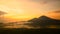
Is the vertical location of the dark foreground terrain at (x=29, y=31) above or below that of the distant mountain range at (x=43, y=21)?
below

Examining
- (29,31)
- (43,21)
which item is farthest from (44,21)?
(29,31)

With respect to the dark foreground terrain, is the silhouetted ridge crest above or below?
above

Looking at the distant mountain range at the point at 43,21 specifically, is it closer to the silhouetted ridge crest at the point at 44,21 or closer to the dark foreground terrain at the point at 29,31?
the silhouetted ridge crest at the point at 44,21

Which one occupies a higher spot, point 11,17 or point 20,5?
point 20,5

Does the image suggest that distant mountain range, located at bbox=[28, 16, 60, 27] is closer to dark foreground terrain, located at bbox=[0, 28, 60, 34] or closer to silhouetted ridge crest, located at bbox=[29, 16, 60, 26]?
silhouetted ridge crest, located at bbox=[29, 16, 60, 26]

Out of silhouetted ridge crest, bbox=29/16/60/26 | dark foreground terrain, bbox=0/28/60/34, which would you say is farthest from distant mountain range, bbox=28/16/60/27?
dark foreground terrain, bbox=0/28/60/34

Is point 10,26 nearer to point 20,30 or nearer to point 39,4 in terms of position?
point 20,30

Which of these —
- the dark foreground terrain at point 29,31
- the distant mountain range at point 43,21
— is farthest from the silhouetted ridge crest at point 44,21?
the dark foreground terrain at point 29,31

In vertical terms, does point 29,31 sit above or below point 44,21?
below

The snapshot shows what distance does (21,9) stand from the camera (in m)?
2.87

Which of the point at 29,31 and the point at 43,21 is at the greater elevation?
the point at 43,21

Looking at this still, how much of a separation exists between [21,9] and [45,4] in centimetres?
42

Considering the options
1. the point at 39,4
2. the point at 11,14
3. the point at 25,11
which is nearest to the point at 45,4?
the point at 39,4

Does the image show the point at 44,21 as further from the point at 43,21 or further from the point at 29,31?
the point at 29,31
